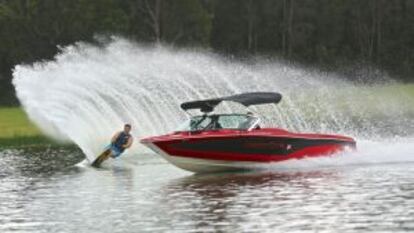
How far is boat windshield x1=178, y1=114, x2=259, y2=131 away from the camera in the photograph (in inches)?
1195

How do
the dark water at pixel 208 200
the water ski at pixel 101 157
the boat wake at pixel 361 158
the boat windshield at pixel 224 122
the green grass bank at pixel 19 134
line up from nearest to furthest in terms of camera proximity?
the dark water at pixel 208 200 → the boat windshield at pixel 224 122 → the boat wake at pixel 361 158 → the water ski at pixel 101 157 → the green grass bank at pixel 19 134

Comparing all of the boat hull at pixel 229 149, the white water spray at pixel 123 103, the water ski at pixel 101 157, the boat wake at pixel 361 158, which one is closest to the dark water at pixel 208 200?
the boat hull at pixel 229 149

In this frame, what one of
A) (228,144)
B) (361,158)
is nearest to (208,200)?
(228,144)

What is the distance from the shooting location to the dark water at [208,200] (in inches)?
774

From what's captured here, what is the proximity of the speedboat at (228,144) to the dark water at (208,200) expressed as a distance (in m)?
0.63

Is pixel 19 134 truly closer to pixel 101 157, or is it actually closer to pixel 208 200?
pixel 101 157

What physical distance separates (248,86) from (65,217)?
35.4 metres

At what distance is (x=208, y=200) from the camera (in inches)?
925

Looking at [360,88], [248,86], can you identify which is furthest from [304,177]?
[360,88]

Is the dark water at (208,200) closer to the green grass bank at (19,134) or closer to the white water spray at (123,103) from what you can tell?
the white water spray at (123,103)

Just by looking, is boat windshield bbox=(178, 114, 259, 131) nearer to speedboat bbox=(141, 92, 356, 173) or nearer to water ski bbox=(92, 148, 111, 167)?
speedboat bbox=(141, 92, 356, 173)

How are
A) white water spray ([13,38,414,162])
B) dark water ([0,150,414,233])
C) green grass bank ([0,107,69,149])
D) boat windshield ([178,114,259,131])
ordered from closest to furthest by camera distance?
dark water ([0,150,414,233])
boat windshield ([178,114,259,131])
white water spray ([13,38,414,162])
green grass bank ([0,107,69,149])

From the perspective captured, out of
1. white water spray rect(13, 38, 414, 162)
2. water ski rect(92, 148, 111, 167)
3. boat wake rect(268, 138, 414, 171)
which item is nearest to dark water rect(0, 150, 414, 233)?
boat wake rect(268, 138, 414, 171)

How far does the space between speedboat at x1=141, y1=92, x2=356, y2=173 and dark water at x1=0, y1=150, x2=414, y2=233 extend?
0.63 meters
